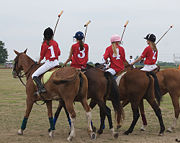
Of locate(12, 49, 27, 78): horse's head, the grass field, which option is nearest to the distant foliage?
the grass field

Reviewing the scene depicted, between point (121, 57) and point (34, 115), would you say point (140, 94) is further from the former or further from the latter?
point (34, 115)

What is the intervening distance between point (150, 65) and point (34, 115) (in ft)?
15.8

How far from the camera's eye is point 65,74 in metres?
8.01

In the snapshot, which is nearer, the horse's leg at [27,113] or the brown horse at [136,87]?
the horse's leg at [27,113]

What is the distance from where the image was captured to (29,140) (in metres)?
8.05

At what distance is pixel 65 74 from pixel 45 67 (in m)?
0.79

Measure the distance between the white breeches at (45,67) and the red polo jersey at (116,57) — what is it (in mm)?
1441

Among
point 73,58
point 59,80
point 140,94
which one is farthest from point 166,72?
point 59,80

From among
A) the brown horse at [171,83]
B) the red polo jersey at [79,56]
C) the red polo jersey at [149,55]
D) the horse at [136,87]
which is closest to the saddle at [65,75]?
the red polo jersey at [79,56]

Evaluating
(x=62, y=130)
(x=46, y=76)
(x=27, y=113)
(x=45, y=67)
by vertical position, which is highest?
(x=45, y=67)

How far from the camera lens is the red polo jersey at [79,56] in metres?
8.69

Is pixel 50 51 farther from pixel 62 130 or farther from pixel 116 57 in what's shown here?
pixel 62 130

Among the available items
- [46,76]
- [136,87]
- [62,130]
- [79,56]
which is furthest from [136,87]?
[62,130]

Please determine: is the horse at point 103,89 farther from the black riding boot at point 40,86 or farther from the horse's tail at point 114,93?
the black riding boot at point 40,86
